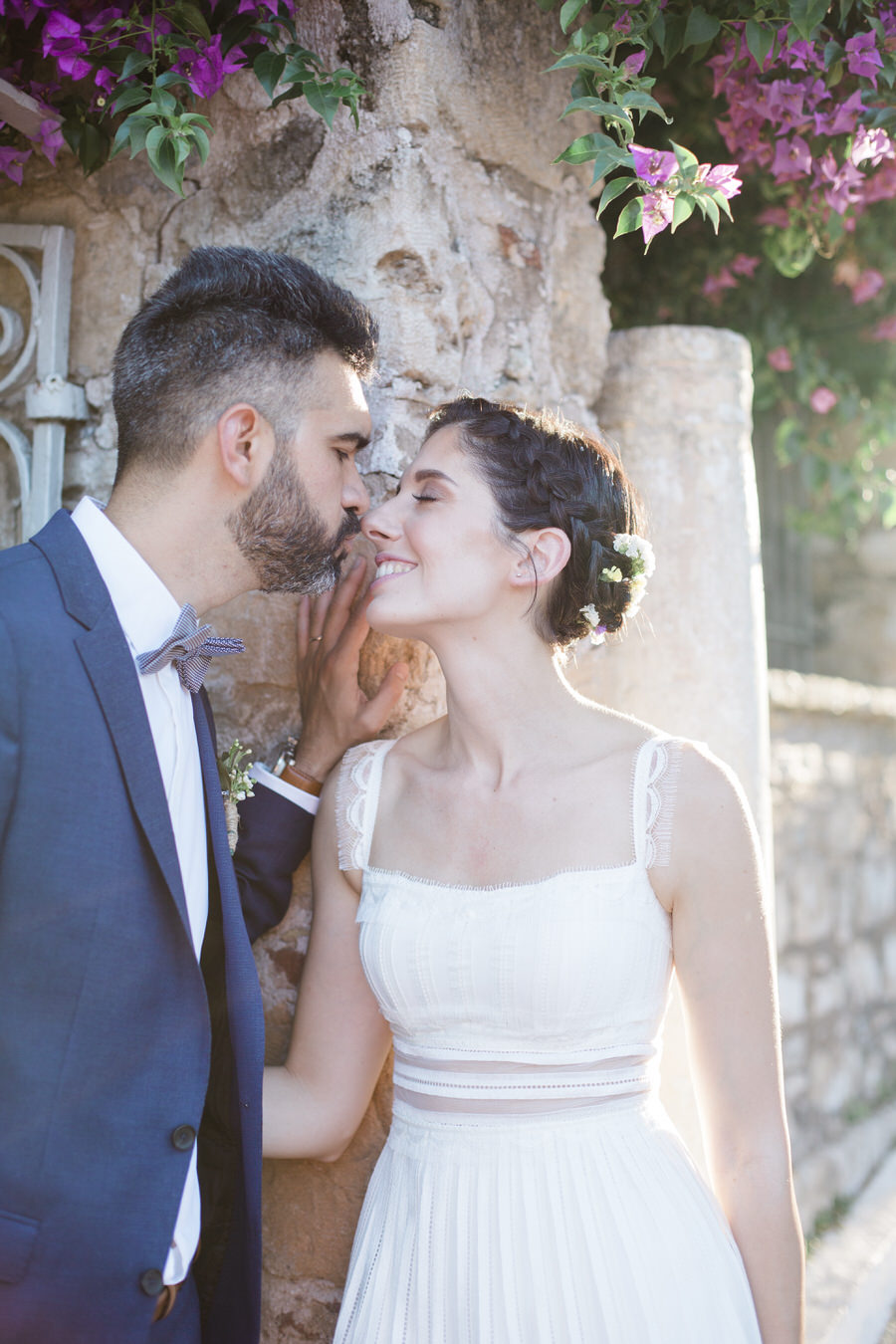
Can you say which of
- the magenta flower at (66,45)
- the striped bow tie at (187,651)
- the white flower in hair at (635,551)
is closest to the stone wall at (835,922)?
the white flower in hair at (635,551)

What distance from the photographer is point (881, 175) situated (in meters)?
3.21

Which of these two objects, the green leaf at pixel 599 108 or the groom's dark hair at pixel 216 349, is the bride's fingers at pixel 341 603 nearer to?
the groom's dark hair at pixel 216 349

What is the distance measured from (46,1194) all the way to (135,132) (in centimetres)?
169

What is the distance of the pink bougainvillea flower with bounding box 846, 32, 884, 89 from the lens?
2172 millimetres

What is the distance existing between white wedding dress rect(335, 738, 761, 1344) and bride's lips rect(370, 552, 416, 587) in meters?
0.52

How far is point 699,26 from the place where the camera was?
2092 millimetres

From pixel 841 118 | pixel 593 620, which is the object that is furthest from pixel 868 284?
pixel 593 620

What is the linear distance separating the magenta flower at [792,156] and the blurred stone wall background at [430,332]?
0.55 metres

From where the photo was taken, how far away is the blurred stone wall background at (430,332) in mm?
2160

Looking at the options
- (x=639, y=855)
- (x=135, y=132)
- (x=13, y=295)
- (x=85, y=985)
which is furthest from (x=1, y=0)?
(x=639, y=855)

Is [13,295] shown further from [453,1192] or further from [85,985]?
[453,1192]

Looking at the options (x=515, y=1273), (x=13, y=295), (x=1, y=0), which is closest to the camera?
(x=515, y=1273)

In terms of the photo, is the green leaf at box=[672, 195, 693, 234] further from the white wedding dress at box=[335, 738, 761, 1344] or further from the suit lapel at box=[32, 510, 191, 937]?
the suit lapel at box=[32, 510, 191, 937]

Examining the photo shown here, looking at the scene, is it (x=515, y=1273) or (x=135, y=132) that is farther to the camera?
(x=135, y=132)
